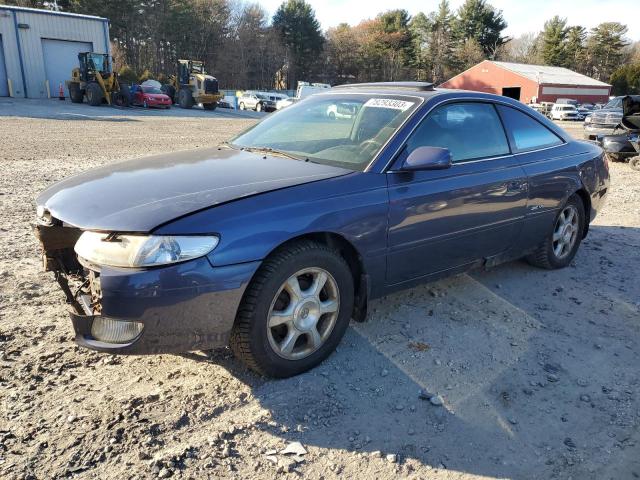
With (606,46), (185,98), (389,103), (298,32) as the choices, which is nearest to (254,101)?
(185,98)

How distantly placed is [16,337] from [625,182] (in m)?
10.6

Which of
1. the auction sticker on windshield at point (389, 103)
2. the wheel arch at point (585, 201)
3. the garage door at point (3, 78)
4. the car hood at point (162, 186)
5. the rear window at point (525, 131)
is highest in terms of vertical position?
the garage door at point (3, 78)

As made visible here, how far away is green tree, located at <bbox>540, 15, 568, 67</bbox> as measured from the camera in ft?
229

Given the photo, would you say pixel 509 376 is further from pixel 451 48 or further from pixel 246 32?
pixel 451 48

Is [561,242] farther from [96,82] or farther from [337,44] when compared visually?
[337,44]

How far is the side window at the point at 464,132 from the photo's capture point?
3443mm

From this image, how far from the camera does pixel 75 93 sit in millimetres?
28031

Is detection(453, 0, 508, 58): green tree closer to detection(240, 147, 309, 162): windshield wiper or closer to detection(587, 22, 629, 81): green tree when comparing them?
detection(587, 22, 629, 81): green tree

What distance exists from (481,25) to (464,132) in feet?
Answer: 245

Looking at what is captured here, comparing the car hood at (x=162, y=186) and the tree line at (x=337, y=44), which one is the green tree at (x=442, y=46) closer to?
the tree line at (x=337, y=44)

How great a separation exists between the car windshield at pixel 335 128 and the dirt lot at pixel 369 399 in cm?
121

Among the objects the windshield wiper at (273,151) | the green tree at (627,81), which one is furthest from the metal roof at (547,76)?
the windshield wiper at (273,151)

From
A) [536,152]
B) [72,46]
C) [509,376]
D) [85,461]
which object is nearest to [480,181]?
[536,152]

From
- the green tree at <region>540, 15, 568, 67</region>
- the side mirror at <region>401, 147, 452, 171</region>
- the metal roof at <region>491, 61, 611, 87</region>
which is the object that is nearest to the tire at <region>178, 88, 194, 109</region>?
the side mirror at <region>401, 147, 452, 171</region>
